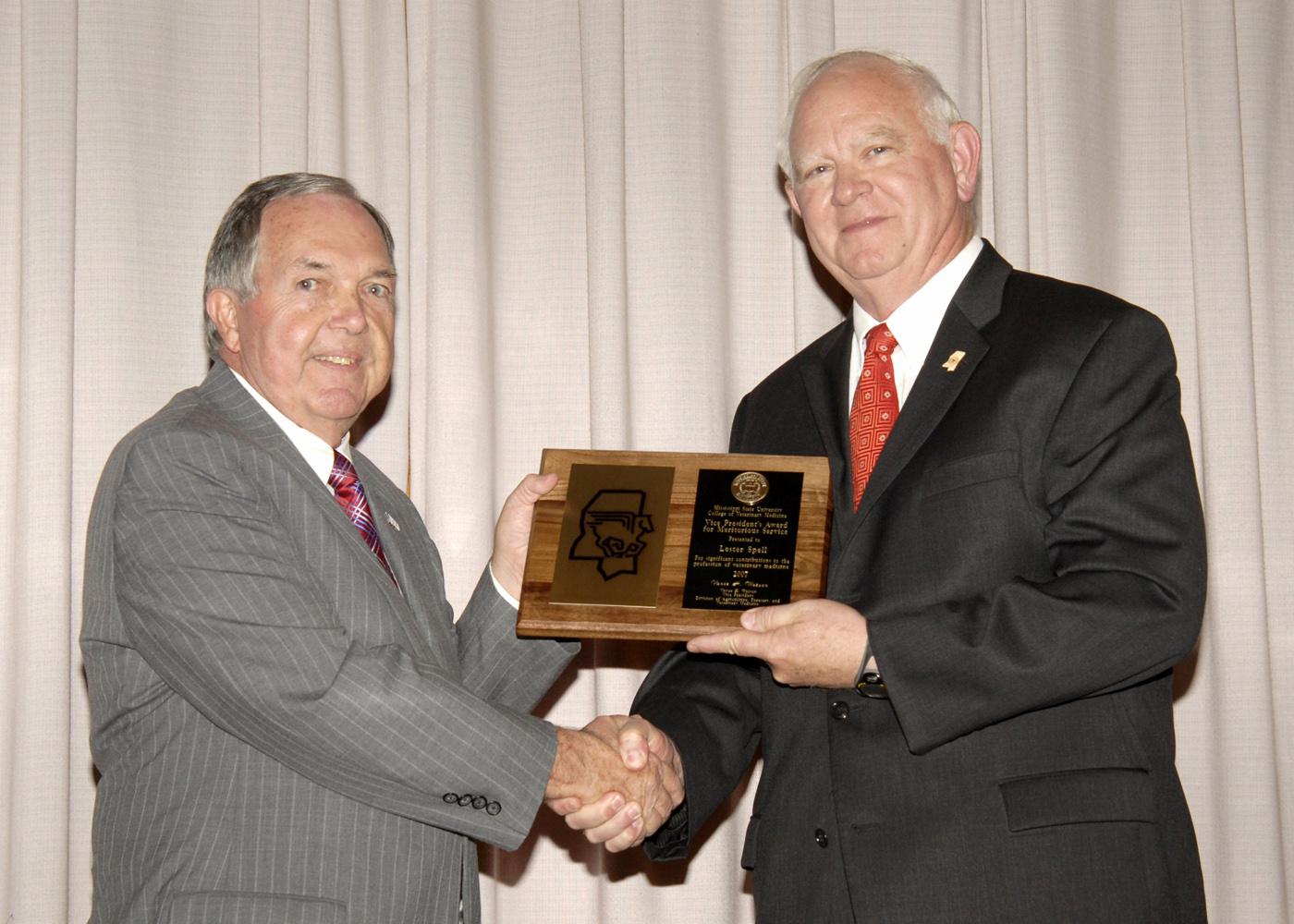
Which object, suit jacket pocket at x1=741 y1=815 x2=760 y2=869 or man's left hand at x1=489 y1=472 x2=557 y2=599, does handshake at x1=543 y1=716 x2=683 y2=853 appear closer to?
suit jacket pocket at x1=741 y1=815 x2=760 y2=869

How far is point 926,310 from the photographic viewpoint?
2941mm

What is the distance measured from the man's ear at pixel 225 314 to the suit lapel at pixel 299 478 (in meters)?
0.14

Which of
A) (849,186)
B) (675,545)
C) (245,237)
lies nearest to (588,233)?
(849,186)

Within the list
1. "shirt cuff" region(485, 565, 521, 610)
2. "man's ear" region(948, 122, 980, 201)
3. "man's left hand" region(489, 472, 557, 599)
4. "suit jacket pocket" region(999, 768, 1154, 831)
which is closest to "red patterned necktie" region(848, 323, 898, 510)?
"man's ear" region(948, 122, 980, 201)

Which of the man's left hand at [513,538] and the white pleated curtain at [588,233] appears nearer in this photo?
the man's left hand at [513,538]

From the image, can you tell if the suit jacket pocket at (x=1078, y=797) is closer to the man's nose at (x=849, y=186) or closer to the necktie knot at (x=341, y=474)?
the man's nose at (x=849, y=186)

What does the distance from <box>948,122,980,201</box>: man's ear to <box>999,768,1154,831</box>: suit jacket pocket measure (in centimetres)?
140

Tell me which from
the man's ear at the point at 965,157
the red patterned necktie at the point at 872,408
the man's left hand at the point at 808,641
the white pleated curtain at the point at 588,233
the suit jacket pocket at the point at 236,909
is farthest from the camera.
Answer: the white pleated curtain at the point at 588,233

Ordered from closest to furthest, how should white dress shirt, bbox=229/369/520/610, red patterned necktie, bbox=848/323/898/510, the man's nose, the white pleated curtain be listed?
red patterned necktie, bbox=848/323/898/510
white dress shirt, bbox=229/369/520/610
the man's nose
the white pleated curtain

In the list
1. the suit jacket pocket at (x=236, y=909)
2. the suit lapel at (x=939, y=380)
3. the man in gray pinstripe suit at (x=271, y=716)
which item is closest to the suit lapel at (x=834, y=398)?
the suit lapel at (x=939, y=380)

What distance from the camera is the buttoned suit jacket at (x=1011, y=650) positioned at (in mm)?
2395

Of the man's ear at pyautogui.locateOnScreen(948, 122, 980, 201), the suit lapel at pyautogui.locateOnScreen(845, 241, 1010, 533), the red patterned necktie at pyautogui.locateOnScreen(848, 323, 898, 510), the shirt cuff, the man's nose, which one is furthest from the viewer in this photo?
the shirt cuff

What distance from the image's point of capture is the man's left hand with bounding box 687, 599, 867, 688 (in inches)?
98.6

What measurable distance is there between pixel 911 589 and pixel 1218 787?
1.75m
